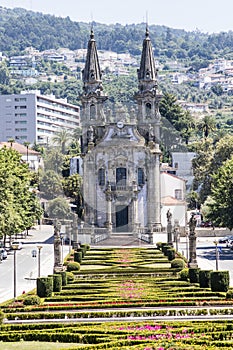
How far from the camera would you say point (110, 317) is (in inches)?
1859

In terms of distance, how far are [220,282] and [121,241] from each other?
50.9 m

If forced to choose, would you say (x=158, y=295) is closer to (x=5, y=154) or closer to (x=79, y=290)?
(x=79, y=290)

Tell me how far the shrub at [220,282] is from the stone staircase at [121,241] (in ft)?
158

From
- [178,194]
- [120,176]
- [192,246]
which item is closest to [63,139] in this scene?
[178,194]

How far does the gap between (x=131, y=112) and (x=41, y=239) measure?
788 inches

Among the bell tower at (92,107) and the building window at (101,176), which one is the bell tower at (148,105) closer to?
the bell tower at (92,107)

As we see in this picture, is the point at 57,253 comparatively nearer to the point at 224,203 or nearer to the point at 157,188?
the point at 224,203

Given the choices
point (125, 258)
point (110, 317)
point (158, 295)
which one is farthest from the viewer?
point (125, 258)

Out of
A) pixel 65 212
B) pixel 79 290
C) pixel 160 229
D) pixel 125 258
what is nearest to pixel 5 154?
pixel 65 212

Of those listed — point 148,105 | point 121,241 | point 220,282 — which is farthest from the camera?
point 148,105

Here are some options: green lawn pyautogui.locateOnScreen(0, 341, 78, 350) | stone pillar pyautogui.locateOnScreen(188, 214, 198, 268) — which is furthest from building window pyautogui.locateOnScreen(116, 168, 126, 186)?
green lawn pyautogui.locateOnScreen(0, 341, 78, 350)

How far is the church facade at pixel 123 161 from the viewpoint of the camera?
11494 centimetres

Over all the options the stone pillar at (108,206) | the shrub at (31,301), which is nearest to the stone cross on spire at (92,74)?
the stone pillar at (108,206)

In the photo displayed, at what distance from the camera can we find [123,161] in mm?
117000
